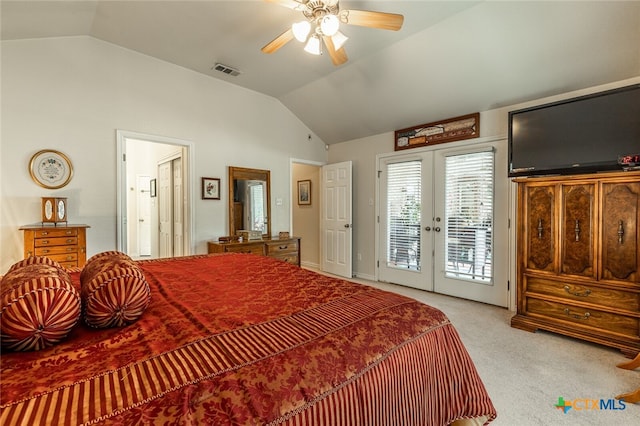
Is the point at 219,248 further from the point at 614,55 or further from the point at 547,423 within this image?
the point at 614,55

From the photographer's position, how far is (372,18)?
2.08 m

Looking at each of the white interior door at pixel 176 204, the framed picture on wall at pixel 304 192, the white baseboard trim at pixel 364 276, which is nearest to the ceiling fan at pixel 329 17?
the white interior door at pixel 176 204

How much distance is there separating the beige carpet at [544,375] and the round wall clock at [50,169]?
4.24m

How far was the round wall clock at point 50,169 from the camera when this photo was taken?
2.83 metres

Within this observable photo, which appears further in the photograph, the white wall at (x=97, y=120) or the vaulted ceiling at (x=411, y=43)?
the white wall at (x=97, y=120)

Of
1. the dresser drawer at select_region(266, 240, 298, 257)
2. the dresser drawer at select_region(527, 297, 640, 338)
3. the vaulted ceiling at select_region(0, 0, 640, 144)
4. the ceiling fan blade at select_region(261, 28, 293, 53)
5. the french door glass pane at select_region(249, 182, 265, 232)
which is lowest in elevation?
the dresser drawer at select_region(527, 297, 640, 338)

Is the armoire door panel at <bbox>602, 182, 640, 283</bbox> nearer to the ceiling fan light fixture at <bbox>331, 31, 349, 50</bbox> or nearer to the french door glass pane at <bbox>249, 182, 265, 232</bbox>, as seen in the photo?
the ceiling fan light fixture at <bbox>331, 31, 349, 50</bbox>

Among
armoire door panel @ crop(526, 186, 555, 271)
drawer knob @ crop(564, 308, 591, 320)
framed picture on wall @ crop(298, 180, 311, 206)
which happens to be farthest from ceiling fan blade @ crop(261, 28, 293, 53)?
framed picture on wall @ crop(298, 180, 311, 206)

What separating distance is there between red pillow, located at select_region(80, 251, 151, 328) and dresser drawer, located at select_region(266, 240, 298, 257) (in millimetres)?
3117

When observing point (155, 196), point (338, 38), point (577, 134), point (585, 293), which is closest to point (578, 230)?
point (585, 293)

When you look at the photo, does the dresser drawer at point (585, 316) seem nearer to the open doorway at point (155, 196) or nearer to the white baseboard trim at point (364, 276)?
the white baseboard trim at point (364, 276)

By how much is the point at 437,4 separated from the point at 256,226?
3570 millimetres

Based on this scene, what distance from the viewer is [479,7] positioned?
8.59 feet

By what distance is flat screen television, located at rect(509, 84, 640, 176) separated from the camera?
2486mm
